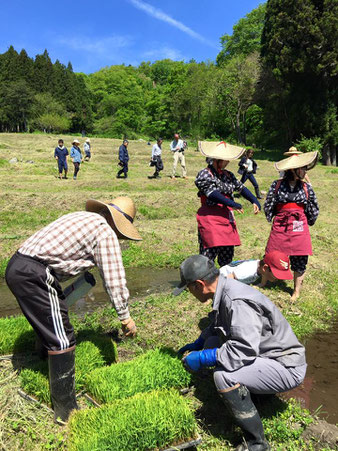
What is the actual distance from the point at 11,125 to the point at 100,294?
54787 mm

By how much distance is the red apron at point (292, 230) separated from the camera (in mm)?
4457

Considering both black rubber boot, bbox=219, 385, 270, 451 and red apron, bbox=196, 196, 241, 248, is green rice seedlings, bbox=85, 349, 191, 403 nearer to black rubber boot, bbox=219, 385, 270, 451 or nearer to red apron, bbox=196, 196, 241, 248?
black rubber boot, bbox=219, 385, 270, 451

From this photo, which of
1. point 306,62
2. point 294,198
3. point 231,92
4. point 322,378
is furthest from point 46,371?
point 231,92

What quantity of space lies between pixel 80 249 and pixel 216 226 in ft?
6.58

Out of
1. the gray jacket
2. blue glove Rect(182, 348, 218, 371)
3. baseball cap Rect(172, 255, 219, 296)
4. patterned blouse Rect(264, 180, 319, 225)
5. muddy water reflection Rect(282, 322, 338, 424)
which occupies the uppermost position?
patterned blouse Rect(264, 180, 319, 225)

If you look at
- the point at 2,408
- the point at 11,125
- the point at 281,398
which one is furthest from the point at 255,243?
the point at 11,125

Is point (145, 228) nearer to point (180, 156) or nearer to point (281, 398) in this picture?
point (281, 398)

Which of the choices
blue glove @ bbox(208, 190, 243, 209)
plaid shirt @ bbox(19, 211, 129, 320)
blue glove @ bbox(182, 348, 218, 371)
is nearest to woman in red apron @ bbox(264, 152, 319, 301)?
blue glove @ bbox(208, 190, 243, 209)

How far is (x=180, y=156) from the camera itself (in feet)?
46.8

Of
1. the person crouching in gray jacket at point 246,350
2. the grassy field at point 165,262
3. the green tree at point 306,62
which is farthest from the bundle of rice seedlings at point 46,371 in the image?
the green tree at point 306,62

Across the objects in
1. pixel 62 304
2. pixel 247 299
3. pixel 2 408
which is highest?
pixel 247 299

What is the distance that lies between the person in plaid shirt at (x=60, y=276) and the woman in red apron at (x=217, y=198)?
1.70 metres

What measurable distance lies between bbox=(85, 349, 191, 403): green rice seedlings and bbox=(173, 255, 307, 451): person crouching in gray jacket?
447mm

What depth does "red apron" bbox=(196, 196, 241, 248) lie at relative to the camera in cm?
411
